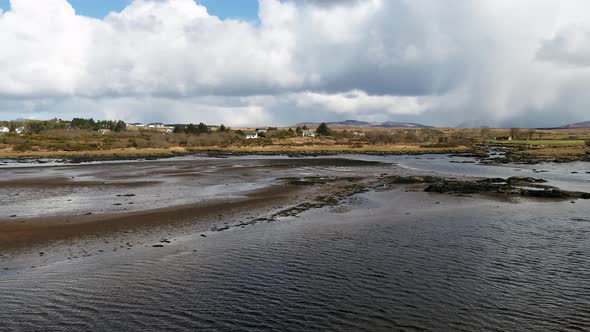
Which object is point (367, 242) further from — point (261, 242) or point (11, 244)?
point (11, 244)

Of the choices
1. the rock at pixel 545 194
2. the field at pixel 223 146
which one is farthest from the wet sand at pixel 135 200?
the field at pixel 223 146

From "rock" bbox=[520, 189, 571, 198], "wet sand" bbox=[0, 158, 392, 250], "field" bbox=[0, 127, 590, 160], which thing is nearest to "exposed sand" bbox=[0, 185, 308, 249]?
"wet sand" bbox=[0, 158, 392, 250]

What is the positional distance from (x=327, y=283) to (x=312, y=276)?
74 centimetres

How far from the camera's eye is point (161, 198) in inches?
1160

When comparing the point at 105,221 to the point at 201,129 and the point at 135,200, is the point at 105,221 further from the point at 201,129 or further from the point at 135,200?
the point at 201,129

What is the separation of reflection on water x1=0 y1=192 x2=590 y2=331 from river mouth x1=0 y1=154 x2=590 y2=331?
0.04 metres

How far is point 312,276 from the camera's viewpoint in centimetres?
1296

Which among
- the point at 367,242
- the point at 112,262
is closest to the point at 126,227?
the point at 112,262

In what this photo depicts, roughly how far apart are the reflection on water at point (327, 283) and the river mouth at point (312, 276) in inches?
1.7

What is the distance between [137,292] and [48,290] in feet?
8.33

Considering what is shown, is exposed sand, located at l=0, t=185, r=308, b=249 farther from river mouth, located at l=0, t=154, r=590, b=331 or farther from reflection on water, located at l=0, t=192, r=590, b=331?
reflection on water, located at l=0, t=192, r=590, b=331

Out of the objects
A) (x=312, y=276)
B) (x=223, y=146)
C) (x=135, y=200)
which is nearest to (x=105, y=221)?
(x=135, y=200)

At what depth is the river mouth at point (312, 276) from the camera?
9.97m

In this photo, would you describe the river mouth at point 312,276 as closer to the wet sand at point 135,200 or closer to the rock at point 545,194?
the wet sand at point 135,200
